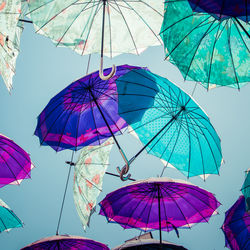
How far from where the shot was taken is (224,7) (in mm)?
4797

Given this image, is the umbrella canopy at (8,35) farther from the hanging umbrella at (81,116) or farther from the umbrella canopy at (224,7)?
the umbrella canopy at (224,7)

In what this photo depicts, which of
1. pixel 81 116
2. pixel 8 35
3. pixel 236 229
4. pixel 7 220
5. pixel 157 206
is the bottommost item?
pixel 236 229

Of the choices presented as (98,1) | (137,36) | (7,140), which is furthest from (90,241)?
(98,1)

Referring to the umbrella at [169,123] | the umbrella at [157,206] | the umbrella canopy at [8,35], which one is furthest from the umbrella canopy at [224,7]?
the umbrella at [157,206]

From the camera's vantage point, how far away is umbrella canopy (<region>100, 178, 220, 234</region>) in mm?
7734

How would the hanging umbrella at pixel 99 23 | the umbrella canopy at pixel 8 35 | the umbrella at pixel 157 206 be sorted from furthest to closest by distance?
the umbrella at pixel 157 206 → the hanging umbrella at pixel 99 23 → the umbrella canopy at pixel 8 35

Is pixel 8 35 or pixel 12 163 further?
pixel 12 163

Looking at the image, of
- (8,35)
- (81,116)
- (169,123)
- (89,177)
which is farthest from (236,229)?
(8,35)

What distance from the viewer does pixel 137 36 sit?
Result: 310 inches

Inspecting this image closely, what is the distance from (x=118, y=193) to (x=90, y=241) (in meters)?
1.37

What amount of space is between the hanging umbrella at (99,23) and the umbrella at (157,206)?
3033mm

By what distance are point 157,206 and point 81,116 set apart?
269cm

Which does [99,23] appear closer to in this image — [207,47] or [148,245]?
[207,47]

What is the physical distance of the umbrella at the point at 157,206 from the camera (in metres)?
7.73
